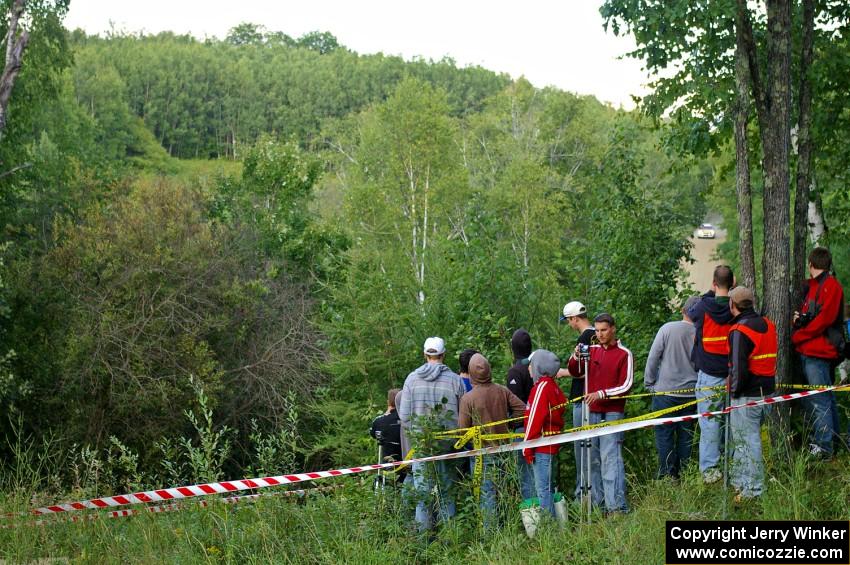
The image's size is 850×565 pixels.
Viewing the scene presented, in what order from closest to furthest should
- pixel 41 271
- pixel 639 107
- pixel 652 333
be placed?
pixel 652 333 → pixel 639 107 → pixel 41 271

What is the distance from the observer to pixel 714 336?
334 inches

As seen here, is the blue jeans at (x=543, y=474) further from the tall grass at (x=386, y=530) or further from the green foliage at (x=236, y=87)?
the green foliage at (x=236, y=87)

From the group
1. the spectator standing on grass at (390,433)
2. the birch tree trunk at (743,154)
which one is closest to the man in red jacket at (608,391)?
the birch tree trunk at (743,154)

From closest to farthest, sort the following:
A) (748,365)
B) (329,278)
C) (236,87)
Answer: (748,365), (329,278), (236,87)

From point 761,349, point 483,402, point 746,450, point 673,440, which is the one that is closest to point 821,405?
point 673,440

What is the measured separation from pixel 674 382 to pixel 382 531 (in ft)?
10.4

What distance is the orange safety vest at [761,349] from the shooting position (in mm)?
7742

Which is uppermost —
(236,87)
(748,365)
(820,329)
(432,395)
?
(236,87)

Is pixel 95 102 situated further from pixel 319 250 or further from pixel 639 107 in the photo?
pixel 639 107

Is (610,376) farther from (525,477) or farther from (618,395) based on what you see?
(525,477)

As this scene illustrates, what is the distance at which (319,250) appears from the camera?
35750mm

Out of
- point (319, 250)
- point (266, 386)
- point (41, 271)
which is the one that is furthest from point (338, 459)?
point (319, 250)

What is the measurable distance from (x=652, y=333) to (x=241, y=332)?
49.5ft

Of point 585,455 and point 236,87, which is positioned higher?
point 236,87
